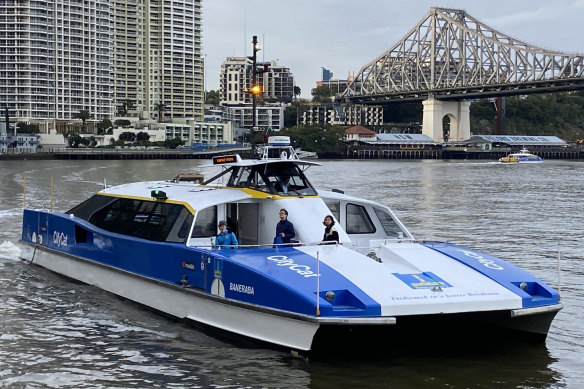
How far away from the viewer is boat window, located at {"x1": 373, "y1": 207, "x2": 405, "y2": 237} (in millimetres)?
14242

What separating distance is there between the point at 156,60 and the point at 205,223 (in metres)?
185

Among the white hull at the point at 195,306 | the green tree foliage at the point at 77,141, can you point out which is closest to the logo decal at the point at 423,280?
the white hull at the point at 195,306

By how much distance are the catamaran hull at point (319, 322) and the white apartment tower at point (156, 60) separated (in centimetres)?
17737

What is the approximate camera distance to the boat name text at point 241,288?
1105cm

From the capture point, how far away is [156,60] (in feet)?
633

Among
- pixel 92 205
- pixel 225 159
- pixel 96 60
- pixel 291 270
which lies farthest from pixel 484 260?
pixel 96 60

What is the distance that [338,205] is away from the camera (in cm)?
1428

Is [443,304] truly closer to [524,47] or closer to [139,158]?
[139,158]

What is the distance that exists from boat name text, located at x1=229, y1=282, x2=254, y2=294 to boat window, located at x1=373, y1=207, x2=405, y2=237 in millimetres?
3752

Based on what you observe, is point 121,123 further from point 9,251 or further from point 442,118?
point 9,251

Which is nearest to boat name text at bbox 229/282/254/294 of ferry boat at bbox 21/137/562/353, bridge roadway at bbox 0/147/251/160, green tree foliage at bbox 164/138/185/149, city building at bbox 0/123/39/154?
ferry boat at bbox 21/137/562/353

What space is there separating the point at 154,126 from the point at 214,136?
1885cm

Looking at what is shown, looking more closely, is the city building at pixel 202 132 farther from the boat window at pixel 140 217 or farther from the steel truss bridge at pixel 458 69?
the boat window at pixel 140 217

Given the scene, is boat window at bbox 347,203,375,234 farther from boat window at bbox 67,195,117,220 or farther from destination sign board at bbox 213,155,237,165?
boat window at bbox 67,195,117,220
